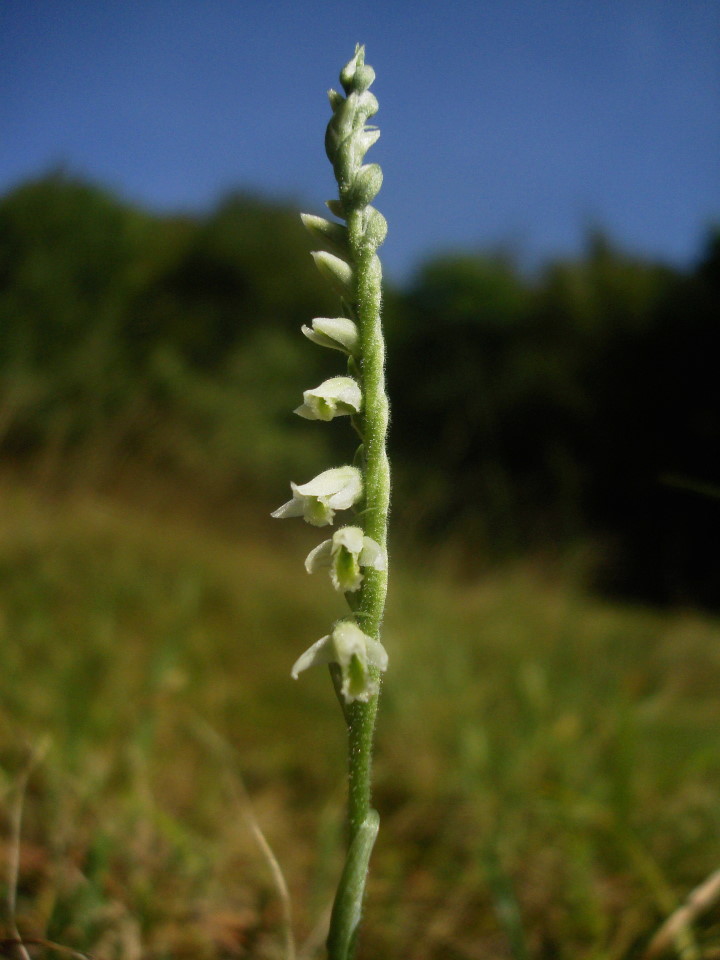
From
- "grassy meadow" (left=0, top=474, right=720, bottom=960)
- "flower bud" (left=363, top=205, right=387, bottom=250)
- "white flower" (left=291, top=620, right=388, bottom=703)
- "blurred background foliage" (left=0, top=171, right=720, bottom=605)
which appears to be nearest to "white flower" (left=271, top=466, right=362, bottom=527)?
"white flower" (left=291, top=620, right=388, bottom=703)

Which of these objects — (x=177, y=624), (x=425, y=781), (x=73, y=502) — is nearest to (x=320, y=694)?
(x=177, y=624)

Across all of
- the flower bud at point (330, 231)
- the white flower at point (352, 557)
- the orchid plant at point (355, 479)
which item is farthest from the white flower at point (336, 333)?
the white flower at point (352, 557)

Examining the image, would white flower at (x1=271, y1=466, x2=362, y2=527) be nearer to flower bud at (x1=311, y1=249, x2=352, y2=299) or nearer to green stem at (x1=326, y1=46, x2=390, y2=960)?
green stem at (x1=326, y1=46, x2=390, y2=960)

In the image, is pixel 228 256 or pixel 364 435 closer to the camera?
pixel 364 435

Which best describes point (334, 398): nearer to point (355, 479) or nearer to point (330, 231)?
point (355, 479)

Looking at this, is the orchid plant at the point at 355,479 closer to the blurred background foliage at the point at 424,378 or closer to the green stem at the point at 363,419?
the green stem at the point at 363,419

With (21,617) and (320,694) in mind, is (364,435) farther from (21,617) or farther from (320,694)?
(21,617)
